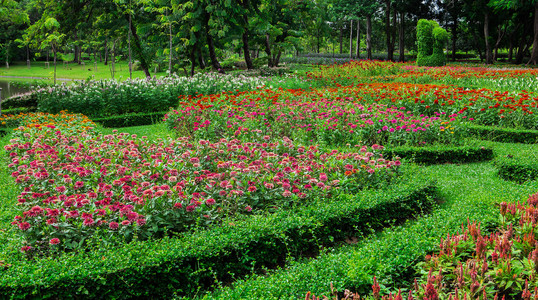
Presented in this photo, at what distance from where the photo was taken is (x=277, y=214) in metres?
4.35

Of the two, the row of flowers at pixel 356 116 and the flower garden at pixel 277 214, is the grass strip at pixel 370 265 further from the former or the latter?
the row of flowers at pixel 356 116

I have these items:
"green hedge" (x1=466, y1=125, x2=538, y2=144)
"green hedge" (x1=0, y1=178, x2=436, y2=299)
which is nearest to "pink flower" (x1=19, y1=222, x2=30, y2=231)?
"green hedge" (x1=0, y1=178, x2=436, y2=299)

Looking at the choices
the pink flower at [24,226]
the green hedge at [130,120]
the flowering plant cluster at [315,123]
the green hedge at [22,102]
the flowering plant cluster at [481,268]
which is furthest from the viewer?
the green hedge at [22,102]

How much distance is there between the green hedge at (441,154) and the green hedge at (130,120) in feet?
24.8

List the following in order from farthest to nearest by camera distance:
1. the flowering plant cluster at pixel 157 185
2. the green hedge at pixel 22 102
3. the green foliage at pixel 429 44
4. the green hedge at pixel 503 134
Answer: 1. the green foliage at pixel 429 44
2. the green hedge at pixel 22 102
3. the green hedge at pixel 503 134
4. the flowering plant cluster at pixel 157 185

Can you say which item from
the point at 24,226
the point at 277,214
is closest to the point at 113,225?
the point at 24,226

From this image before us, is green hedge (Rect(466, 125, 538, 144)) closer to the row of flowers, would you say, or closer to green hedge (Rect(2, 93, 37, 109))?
the row of flowers

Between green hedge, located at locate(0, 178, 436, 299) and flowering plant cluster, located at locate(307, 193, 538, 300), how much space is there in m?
1.11

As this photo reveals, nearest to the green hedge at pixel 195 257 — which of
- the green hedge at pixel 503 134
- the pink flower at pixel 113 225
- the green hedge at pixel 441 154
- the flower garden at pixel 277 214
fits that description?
the flower garden at pixel 277 214

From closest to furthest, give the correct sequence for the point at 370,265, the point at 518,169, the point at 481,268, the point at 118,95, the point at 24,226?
the point at 481,268 < the point at 370,265 < the point at 24,226 < the point at 518,169 < the point at 118,95

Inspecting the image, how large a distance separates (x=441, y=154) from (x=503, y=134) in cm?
240

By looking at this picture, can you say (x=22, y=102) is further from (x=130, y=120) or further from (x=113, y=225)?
(x=113, y=225)

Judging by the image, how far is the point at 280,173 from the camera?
4.97 meters

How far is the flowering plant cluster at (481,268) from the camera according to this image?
265cm
